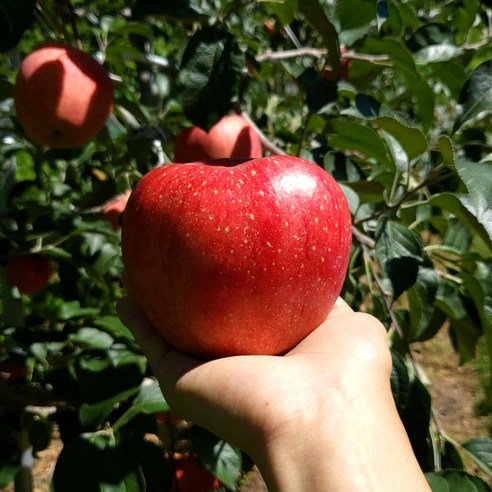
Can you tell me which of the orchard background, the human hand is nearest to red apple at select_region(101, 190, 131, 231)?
the orchard background

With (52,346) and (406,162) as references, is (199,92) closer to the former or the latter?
(406,162)

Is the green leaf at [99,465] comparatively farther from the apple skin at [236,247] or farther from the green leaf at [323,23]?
the green leaf at [323,23]

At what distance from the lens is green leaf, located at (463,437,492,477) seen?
1064 mm

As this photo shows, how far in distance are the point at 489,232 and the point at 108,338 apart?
1.00 meters

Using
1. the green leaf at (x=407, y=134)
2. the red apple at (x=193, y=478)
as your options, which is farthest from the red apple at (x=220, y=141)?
the red apple at (x=193, y=478)

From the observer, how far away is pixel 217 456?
1086 millimetres

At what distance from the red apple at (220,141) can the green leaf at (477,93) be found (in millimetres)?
511

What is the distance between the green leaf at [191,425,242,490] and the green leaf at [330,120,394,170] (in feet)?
2.15

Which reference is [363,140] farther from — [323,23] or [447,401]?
[447,401]

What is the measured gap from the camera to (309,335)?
90 centimetres

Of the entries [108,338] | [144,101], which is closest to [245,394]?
[108,338]

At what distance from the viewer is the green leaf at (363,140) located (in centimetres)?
105

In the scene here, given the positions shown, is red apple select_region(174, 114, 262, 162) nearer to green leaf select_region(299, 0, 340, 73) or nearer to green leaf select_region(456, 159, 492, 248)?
green leaf select_region(299, 0, 340, 73)

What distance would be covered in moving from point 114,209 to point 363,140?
0.93 metres
